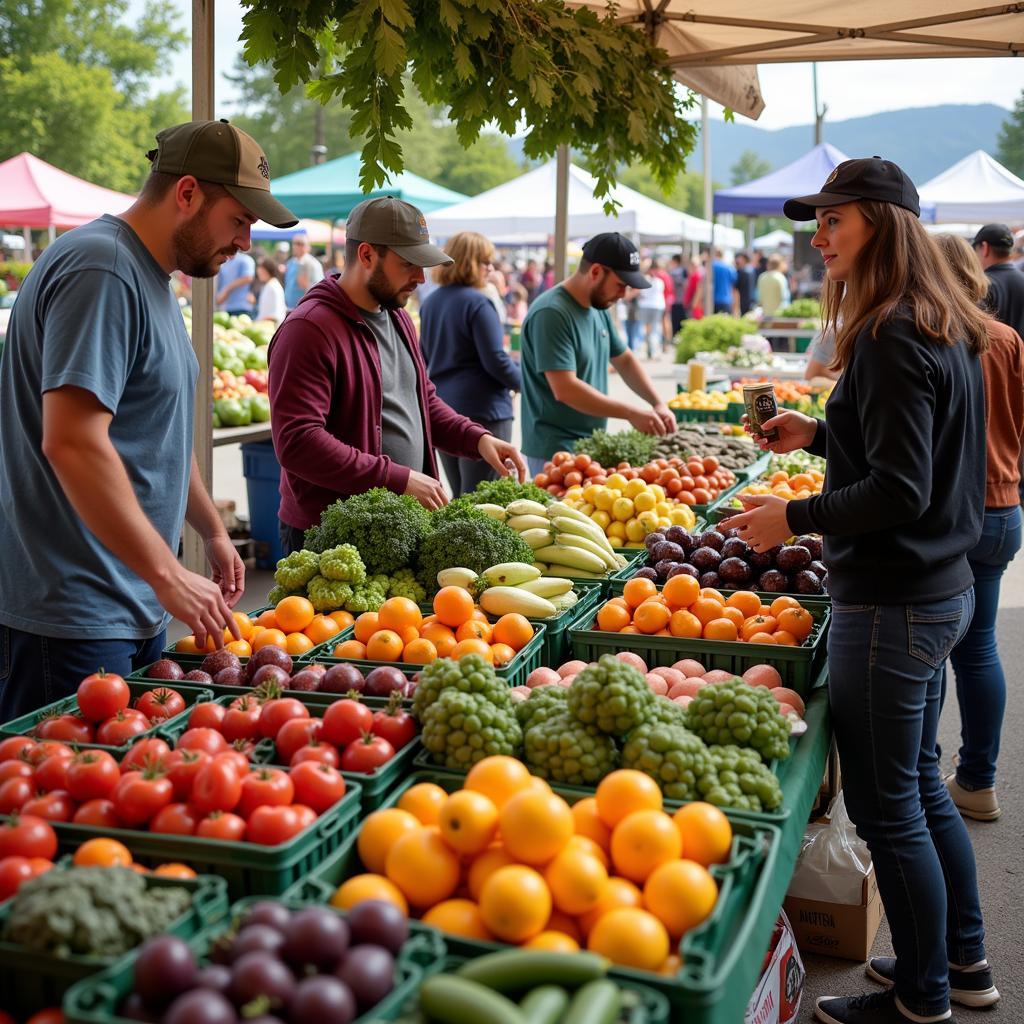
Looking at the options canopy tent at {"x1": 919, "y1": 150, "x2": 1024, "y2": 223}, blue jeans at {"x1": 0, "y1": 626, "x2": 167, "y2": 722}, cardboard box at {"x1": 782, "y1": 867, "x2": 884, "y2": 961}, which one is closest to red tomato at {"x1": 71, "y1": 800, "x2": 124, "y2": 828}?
blue jeans at {"x1": 0, "y1": 626, "x2": 167, "y2": 722}

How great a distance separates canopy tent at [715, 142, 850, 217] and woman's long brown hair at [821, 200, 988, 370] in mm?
13184

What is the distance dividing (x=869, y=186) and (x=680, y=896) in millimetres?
1755

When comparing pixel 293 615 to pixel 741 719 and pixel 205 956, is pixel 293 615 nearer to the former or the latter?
pixel 741 719

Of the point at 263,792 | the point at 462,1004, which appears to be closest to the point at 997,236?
the point at 263,792

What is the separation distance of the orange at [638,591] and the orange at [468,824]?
4.94ft

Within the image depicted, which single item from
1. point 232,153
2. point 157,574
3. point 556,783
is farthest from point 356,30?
point 556,783

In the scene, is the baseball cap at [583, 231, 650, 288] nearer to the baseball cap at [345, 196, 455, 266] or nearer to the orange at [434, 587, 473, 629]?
the baseball cap at [345, 196, 455, 266]

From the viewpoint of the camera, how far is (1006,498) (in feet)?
13.2

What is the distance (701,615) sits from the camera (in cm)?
312

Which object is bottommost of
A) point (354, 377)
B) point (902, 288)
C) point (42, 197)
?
point (354, 377)

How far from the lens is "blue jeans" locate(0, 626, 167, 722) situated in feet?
8.45

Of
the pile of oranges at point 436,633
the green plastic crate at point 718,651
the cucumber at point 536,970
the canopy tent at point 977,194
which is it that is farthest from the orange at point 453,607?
the canopy tent at point 977,194

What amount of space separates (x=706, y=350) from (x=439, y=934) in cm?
1365

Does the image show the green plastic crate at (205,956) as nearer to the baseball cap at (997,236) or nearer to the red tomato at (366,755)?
the red tomato at (366,755)
